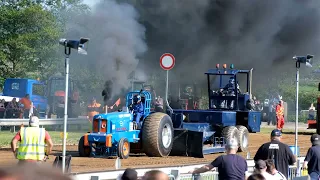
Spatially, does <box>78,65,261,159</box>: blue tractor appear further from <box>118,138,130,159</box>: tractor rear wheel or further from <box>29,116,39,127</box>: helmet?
<box>29,116,39,127</box>: helmet

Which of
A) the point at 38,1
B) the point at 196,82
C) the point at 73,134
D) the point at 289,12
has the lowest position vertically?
the point at 73,134

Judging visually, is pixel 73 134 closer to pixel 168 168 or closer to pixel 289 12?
pixel 289 12

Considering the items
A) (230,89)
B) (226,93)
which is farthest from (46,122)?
(230,89)

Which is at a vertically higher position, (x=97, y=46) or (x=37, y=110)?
(x=97, y=46)

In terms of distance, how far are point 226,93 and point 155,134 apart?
5.18 metres

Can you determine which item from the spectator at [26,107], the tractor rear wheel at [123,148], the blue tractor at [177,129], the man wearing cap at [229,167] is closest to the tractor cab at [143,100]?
the blue tractor at [177,129]

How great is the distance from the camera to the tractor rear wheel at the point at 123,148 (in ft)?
51.0

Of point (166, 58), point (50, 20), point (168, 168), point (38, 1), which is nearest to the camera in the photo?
point (168, 168)

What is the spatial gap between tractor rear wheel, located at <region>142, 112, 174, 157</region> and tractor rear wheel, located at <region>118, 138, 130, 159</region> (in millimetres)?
485

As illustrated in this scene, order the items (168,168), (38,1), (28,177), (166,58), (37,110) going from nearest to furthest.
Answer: (28,177) < (168,168) < (166,58) < (37,110) < (38,1)

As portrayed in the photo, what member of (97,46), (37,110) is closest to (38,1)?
(37,110)

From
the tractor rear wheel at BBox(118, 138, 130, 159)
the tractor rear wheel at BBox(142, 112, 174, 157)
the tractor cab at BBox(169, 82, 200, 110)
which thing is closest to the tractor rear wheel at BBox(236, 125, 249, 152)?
the tractor rear wheel at BBox(142, 112, 174, 157)

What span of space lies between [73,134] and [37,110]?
22.6 ft

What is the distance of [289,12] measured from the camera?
25.5 m
